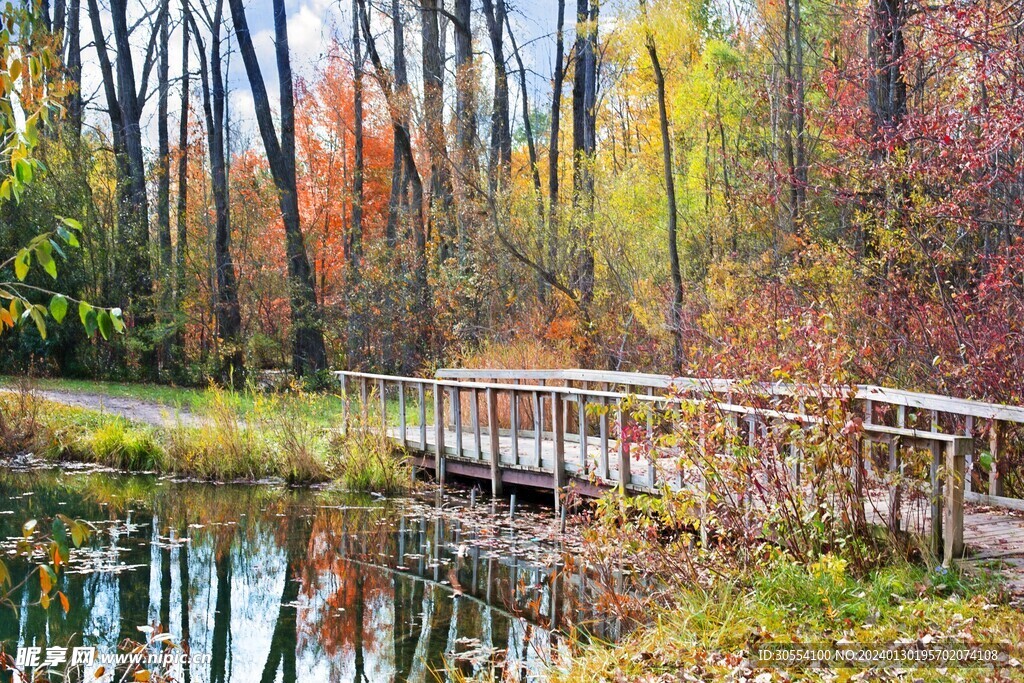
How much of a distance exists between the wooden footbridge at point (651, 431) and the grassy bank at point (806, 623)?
1.91 feet

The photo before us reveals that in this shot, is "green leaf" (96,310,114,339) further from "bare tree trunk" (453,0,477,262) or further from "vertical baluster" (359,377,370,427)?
"bare tree trunk" (453,0,477,262)

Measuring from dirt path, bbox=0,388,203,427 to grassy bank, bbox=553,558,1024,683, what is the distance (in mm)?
10330

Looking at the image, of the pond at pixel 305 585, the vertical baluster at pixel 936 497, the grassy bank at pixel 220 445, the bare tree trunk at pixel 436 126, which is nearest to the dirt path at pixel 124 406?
the grassy bank at pixel 220 445

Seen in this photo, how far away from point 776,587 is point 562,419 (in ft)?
16.0

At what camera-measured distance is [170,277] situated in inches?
886

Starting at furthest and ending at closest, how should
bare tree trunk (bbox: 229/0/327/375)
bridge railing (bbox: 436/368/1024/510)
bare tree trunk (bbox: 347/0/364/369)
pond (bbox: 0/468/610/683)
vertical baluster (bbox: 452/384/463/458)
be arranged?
bare tree trunk (bbox: 229/0/327/375) → bare tree trunk (bbox: 347/0/364/369) → vertical baluster (bbox: 452/384/463/458) → pond (bbox: 0/468/610/683) → bridge railing (bbox: 436/368/1024/510)

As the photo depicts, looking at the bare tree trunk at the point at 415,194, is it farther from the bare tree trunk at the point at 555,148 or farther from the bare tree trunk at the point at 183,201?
the bare tree trunk at the point at 183,201

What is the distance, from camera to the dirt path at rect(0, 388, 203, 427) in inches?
604

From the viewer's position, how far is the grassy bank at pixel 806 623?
4605 millimetres

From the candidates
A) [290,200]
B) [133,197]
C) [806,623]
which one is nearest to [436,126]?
[290,200]

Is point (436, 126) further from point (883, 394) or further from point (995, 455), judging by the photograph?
point (995, 455)

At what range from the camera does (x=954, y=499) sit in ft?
19.1

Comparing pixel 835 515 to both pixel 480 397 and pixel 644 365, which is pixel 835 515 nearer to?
pixel 480 397

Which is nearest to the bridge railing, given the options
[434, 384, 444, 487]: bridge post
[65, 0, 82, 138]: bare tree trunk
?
[434, 384, 444, 487]: bridge post
